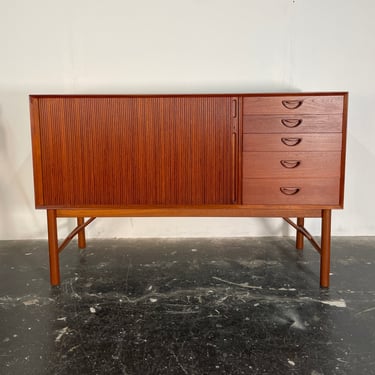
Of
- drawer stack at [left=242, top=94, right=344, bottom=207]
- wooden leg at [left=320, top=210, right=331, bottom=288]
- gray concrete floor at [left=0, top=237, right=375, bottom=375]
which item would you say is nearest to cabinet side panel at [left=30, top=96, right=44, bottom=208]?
gray concrete floor at [left=0, top=237, right=375, bottom=375]

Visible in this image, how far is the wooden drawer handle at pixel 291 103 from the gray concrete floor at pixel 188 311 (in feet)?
2.85

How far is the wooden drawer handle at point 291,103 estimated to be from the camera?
1.72 m

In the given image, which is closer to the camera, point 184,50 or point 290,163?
point 290,163

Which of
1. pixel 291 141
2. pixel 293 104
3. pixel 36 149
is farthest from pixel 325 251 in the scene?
pixel 36 149

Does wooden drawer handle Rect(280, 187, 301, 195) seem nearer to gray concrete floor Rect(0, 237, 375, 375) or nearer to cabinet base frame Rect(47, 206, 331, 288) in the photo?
cabinet base frame Rect(47, 206, 331, 288)

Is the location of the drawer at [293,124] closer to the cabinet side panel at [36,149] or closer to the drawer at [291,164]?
the drawer at [291,164]

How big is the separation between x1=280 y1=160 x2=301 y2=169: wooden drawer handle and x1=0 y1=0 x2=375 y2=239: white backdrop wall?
0.84 meters

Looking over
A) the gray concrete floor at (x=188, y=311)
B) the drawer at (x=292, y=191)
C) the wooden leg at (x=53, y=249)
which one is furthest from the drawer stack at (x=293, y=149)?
the wooden leg at (x=53, y=249)

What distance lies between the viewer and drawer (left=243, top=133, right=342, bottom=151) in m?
1.74

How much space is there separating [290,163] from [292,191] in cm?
14

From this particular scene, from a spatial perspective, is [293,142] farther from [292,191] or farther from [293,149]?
[292,191]

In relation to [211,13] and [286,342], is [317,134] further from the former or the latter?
[211,13]

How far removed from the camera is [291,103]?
1730 millimetres

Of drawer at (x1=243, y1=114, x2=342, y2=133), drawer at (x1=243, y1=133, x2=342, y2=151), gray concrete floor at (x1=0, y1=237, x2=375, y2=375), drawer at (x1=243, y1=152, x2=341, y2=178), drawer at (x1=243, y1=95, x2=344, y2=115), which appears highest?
drawer at (x1=243, y1=95, x2=344, y2=115)
